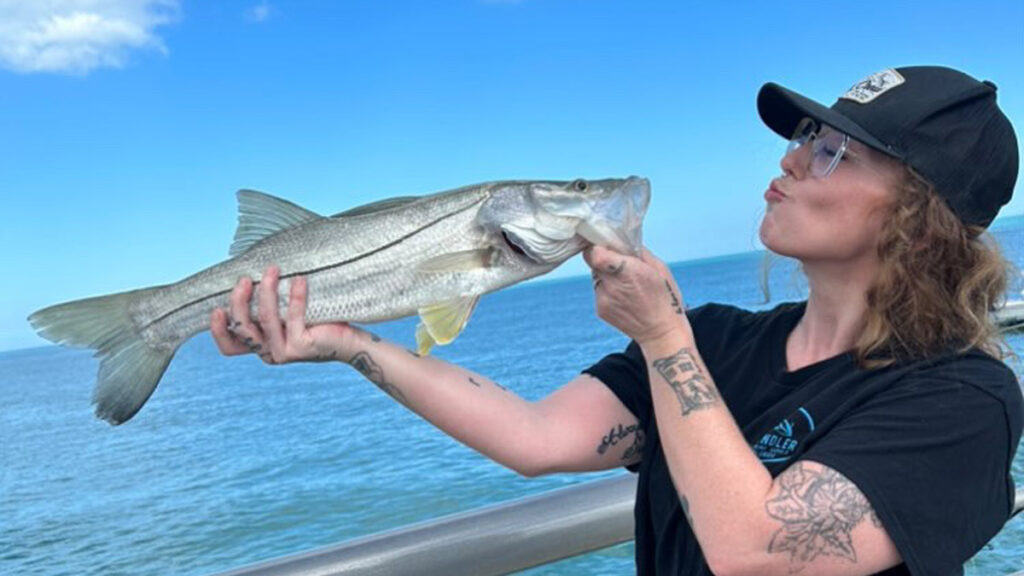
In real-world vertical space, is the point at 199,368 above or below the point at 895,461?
below

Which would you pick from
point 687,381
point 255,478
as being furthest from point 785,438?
point 255,478

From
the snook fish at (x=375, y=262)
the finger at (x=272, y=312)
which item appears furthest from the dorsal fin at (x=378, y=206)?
the finger at (x=272, y=312)

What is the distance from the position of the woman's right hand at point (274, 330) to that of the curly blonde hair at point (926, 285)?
1.24 metres

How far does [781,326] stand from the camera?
2.13 meters

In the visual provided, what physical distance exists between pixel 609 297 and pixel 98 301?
1.24 m

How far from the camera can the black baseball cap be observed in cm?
181

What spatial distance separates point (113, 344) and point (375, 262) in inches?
26.3

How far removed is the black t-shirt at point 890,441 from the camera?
1.54 meters

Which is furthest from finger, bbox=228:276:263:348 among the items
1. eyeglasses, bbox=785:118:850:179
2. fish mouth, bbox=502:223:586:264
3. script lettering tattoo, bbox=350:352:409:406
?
eyeglasses, bbox=785:118:850:179

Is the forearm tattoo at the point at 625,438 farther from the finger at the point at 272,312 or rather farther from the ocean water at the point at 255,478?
the finger at the point at 272,312

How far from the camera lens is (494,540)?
76.3 inches

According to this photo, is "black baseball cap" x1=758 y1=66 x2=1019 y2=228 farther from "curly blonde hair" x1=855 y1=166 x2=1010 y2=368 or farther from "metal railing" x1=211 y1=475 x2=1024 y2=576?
"metal railing" x1=211 y1=475 x2=1024 y2=576

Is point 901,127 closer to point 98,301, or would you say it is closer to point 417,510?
point 98,301

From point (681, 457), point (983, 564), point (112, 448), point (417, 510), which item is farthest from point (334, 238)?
point (112, 448)
